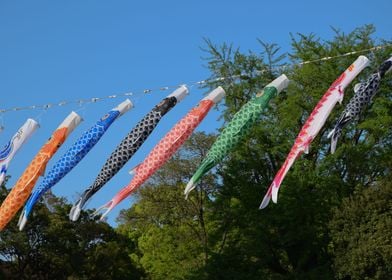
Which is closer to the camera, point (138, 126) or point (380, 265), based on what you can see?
point (138, 126)

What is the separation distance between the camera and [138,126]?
13492mm

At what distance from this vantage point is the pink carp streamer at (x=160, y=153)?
506 inches

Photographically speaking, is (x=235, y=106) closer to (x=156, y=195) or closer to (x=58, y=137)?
(x=156, y=195)

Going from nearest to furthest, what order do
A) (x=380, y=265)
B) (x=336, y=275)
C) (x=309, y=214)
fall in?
(x=380, y=265) → (x=336, y=275) → (x=309, y=214)

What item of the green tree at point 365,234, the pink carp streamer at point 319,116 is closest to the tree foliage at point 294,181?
the green tree at point 365,234

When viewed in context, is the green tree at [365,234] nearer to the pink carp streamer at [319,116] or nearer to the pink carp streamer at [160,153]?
the pink carp streamer at [319,116]

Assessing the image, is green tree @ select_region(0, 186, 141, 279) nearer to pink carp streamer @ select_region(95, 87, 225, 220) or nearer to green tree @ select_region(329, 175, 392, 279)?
green tree @ select_region(329, 175, 392, 279)

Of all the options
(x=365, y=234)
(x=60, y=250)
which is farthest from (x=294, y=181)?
(x=60, y=250)

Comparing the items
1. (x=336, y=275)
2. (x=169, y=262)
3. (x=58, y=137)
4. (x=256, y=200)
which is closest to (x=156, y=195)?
(x=169, y=262)

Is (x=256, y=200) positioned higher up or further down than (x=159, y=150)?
higher up

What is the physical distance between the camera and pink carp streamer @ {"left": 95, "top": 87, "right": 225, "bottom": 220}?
12863mm

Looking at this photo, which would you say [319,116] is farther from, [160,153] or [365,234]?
[365,234]

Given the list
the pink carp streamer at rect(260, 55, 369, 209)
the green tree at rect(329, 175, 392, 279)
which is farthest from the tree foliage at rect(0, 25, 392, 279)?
the pink carp streamer at rect(260, 55, 369, 209)

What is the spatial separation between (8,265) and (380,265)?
16.3 m
